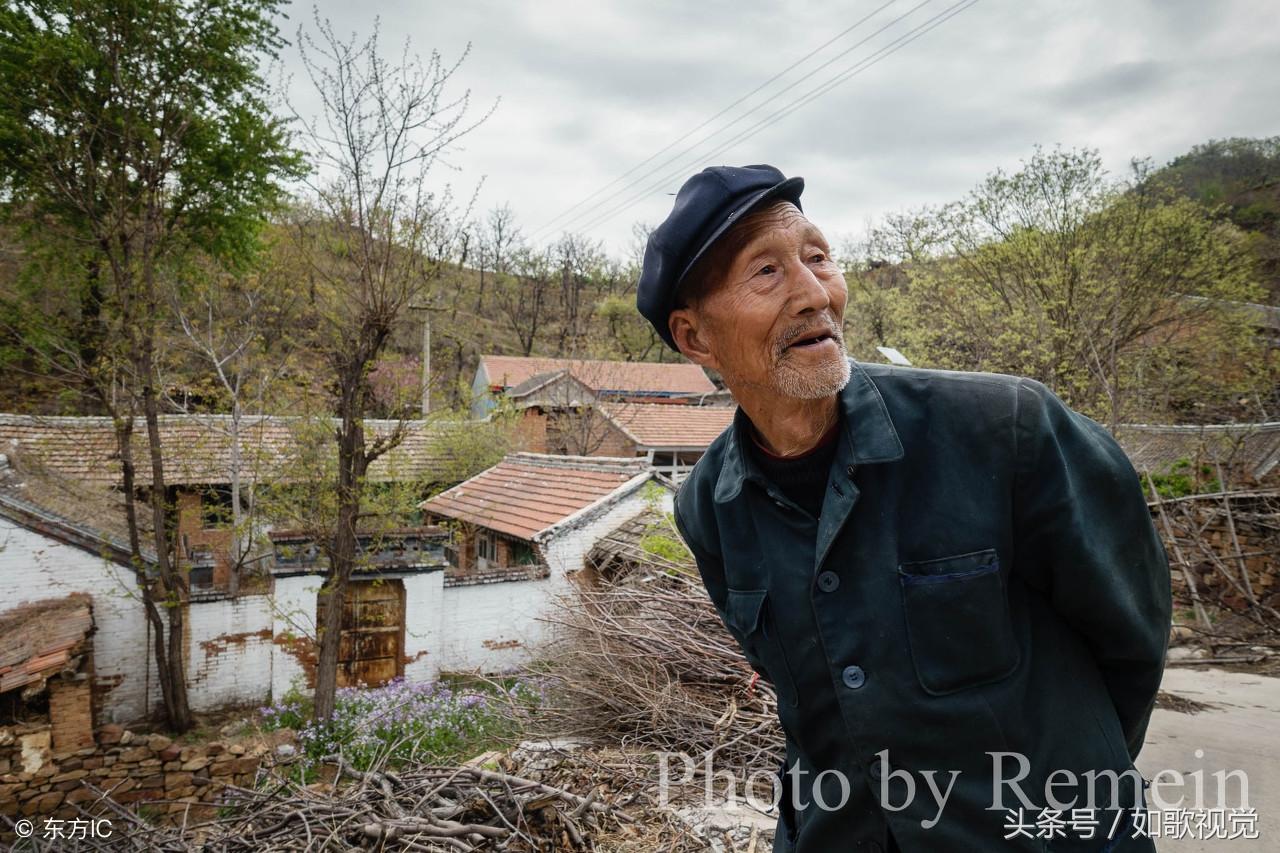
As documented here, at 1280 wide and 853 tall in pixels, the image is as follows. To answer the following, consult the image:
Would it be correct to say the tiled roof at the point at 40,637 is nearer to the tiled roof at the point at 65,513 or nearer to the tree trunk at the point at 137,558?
the tree trunk at the point at 137,558

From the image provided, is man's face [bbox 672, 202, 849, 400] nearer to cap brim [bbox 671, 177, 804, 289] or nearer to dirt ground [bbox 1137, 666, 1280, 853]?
cap brim [bbox 671, 177, 804, 289]

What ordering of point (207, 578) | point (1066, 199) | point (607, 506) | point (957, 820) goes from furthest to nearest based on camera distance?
point (1066, 199) < point (607, 506) < point (207, 578) < point (957, 820)

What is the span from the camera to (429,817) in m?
3.30

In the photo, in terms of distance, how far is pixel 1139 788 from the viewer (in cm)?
135

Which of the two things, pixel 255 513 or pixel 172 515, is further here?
pixel 172 515

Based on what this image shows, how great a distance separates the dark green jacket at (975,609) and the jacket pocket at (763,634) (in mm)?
44

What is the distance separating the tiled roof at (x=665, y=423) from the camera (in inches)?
Answer: 910

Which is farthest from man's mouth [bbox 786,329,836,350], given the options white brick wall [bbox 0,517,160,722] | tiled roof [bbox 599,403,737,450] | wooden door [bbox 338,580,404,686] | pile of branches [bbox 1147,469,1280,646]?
A: tiled roof [bbox 599,403,737,450]

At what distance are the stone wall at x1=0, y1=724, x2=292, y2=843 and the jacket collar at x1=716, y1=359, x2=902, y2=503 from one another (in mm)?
7422

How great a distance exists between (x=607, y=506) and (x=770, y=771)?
31.7ft

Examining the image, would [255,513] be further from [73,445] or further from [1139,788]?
[1139,788]

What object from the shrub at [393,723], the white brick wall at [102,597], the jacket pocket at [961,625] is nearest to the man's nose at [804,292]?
the jacket pocket at [961,625]

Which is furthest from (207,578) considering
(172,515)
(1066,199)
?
(1066,199)

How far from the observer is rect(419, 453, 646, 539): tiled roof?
13.9 meters
